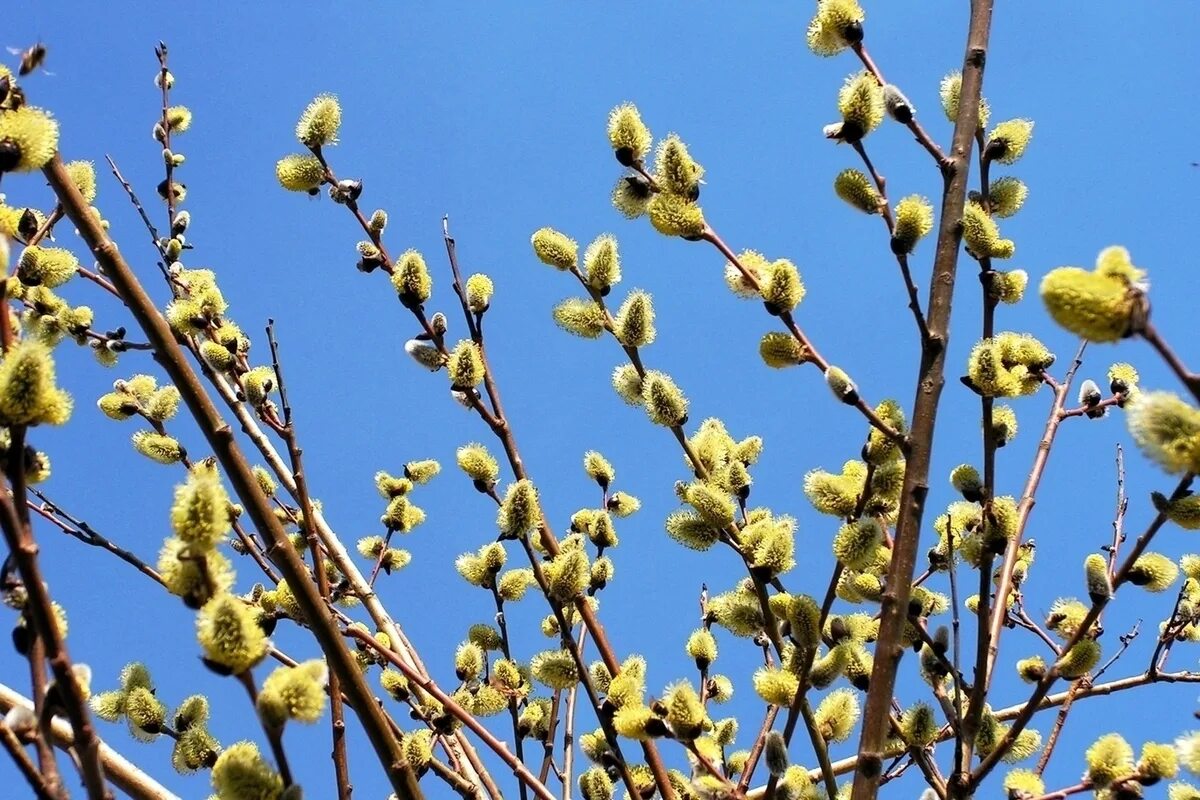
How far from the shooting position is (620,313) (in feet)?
8.80

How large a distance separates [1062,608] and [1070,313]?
78.7 inches

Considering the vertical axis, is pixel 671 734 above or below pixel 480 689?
below

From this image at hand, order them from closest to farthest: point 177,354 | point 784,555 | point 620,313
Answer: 1. point 177,354
2. point 784,555
3. point 620,313

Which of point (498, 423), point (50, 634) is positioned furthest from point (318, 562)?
point (50, 634)

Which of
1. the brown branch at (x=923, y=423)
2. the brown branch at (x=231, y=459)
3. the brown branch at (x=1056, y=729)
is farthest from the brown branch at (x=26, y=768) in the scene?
the brown branch at (x=1056, y=729)

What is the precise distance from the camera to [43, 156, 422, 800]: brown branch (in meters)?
1.70

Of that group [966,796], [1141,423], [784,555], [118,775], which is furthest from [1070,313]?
[118,775]

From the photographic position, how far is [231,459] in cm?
173

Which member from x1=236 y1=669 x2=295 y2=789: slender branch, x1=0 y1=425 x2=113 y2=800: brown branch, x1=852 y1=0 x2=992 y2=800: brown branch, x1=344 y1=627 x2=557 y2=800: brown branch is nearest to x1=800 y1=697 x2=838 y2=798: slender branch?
x1=852 y1=0 x2=992 y2=800: brown branch

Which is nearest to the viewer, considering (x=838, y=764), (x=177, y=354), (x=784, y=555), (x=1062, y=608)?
(x=177, y=354)

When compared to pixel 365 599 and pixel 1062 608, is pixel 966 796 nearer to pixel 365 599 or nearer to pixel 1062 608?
pixel 1062 608

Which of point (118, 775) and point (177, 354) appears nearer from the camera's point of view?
point (177, 354)

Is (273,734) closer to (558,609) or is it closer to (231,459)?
(231,459)

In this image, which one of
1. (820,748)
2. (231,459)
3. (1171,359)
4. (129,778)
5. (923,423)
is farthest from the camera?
(129,778)
